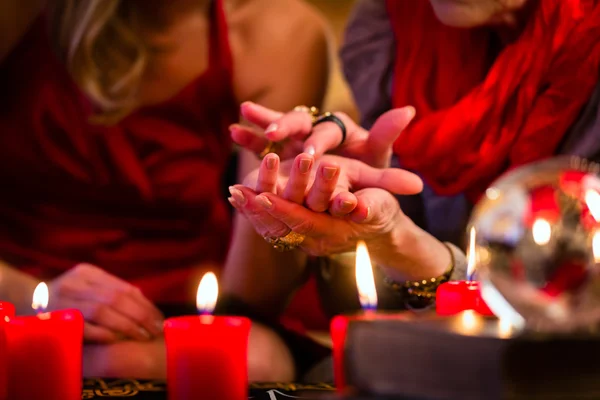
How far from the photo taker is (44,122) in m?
1.45

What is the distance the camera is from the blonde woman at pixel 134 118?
55.1 inches

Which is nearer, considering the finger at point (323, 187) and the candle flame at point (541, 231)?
the candle flame at point (541, 231)

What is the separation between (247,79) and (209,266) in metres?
0.36

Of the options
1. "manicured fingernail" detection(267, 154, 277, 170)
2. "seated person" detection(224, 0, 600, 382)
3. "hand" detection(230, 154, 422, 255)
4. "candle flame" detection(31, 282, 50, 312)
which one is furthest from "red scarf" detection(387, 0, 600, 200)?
"candle flame" detection(31, 282, 50, 312)

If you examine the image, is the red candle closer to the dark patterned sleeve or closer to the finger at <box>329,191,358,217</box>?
the finger at <box>329,191,358,217</box>

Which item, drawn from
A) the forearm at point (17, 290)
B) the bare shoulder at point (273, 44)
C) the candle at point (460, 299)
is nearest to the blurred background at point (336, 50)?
the bare shoulder at point (273, 44)

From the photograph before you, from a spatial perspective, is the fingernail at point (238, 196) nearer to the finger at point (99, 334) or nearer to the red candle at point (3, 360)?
the red candle at point (3, 360)

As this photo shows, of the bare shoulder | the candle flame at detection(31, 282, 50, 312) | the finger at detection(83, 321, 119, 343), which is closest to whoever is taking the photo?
the candle flame at detection(31, 282, 50, 312)

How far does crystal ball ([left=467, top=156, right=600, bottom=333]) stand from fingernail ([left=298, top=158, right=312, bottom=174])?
9.6 inches

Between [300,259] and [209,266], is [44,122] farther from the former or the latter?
[300,259]

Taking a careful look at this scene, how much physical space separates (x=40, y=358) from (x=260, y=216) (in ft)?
0.78

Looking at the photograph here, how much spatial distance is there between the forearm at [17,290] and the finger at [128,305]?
0.17 meters

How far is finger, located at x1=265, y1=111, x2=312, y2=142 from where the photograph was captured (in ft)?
2.67

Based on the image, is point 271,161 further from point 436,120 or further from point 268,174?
point 436,120
